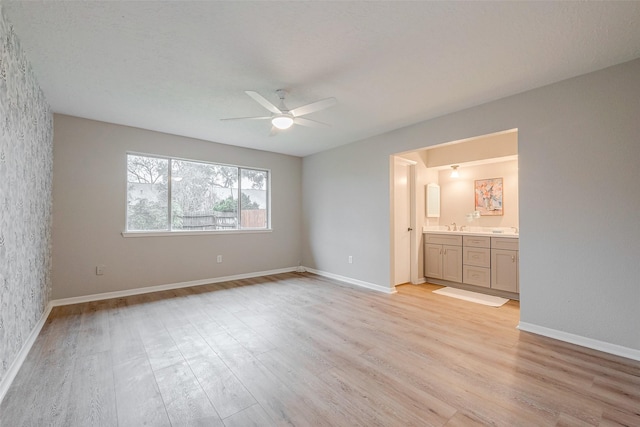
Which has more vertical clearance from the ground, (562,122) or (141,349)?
(562,122)

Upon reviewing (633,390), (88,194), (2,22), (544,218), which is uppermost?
(2,22)

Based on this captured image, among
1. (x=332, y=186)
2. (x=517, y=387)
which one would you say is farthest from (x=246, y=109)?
(x=517, y=387)

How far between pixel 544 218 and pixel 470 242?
5.28 ft

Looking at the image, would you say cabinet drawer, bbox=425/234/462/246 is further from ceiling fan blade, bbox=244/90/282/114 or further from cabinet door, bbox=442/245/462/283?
ceiling fan blade, bbox=244/90/282/114

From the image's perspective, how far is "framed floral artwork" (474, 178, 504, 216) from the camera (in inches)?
180

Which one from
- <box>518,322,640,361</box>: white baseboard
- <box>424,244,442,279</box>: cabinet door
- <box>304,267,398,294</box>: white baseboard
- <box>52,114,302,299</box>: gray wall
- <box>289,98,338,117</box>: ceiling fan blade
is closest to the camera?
<box>518,322,640,361</box>: white baseboard

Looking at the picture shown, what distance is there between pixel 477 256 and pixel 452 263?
16.4 inches

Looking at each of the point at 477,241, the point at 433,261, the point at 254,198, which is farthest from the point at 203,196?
the point at 477,241

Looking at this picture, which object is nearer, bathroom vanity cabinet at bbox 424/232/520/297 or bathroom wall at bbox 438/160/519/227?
bathroom vanity cabinet at bbox 424/232/520/297

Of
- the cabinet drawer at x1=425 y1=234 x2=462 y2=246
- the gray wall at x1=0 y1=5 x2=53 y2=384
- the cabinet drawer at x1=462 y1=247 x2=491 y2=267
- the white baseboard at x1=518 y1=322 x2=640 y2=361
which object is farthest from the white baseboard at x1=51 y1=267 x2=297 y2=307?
the white baseboard at x1=518 y1=322 x2=640 y2=361

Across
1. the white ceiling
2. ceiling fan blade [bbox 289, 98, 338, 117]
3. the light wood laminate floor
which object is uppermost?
the white ceiling

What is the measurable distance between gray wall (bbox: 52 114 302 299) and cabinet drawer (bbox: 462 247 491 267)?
381cm

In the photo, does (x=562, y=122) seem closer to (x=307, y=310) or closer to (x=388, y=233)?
(x=388, y=233)

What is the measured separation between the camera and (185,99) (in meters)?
3.05
